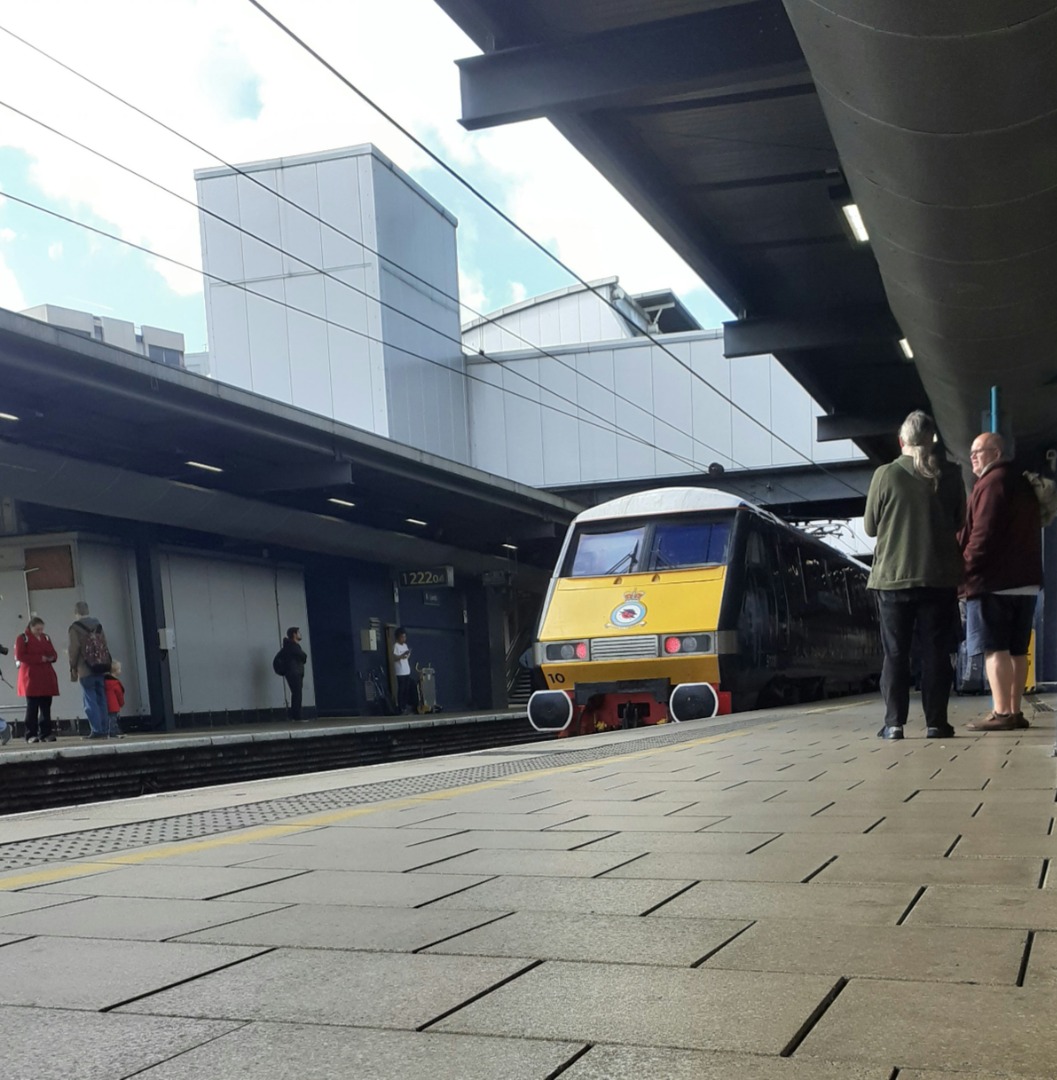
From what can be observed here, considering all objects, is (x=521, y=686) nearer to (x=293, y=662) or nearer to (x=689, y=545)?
(x=293, y=662)

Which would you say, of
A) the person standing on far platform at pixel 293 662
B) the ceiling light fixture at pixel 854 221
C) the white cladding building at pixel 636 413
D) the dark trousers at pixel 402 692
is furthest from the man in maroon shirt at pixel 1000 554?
the white cladding building at pixel 636 413

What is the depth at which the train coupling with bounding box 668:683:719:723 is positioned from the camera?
11.8m

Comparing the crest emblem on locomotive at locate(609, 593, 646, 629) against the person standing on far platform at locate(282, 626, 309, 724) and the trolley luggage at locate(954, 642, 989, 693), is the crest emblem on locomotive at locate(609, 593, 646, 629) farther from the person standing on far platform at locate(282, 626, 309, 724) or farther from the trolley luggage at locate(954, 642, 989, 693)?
the person standing on far platform at locate(282, 626, 309, 724)

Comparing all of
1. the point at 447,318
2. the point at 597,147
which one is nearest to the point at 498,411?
the point at 447,318

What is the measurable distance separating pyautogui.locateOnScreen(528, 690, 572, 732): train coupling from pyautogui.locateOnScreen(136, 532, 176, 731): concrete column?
842 centimetres

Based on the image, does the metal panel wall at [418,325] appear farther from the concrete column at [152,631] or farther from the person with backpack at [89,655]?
the person with backpack at [89,655]

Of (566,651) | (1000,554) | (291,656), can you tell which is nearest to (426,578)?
(291,656)

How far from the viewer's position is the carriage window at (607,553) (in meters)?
13.1

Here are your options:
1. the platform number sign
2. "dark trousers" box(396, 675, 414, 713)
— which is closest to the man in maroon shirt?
"dark trousers" box(396, 675, 414, 713)

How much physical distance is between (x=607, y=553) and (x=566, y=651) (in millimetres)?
1386

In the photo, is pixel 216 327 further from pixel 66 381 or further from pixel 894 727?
pixel 894 727

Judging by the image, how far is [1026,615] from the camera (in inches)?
264

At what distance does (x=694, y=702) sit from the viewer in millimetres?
11805

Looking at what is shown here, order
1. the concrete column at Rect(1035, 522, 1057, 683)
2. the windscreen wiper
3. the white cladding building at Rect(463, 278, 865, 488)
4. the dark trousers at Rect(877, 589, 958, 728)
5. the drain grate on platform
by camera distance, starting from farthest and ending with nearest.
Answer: the white cladding building at Rect(463, 278, 865, 488) → the concrete column at Rect(1035, 522, 1057, 683) → the windscreen wiper → the dark trousers at Rect(877, 589, 958, 728) → the drain grate on platform
